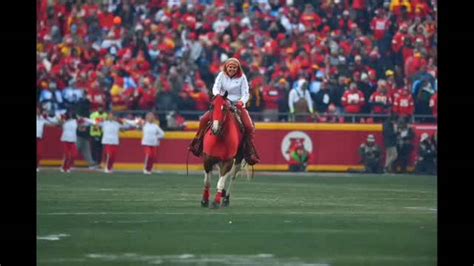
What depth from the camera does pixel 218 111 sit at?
66.7 ft

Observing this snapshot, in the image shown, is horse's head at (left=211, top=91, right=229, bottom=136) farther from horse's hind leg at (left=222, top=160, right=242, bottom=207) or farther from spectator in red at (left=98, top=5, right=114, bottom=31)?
spectator in red at (left=98, top=5, right=114, bottom=31)

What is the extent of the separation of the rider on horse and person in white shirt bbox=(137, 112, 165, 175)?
43.7 ft

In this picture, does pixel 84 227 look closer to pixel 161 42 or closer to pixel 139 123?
pixel 139 123

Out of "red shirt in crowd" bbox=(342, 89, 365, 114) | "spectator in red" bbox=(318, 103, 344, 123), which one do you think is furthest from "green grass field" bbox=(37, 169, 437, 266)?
"red shirt in crowd" bbox=(342, 89, 365, 114)

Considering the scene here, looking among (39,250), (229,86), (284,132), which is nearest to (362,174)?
(284,132)

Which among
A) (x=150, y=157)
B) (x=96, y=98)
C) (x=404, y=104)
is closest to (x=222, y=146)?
(x=150, y=157)

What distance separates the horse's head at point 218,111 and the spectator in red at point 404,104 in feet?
53.4

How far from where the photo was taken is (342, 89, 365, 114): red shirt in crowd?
36634 mm

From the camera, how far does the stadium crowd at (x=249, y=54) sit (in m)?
36.8

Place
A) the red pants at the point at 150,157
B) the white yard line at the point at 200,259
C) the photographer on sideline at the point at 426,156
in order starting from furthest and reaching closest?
the photographer on sideline at the point at 426,156 < the red pants at the point at 150,157 < the white yard line at the point at 200,259

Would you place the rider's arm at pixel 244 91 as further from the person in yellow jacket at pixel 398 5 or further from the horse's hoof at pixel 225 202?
the person in yellow jacket at pixel 398 5

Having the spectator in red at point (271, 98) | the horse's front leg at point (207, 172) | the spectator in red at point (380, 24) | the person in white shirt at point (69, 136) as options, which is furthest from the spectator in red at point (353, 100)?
the horse's front leg at point (207, 172)

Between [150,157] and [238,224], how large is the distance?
16632 mm

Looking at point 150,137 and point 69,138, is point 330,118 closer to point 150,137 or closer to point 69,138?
point 150,137
